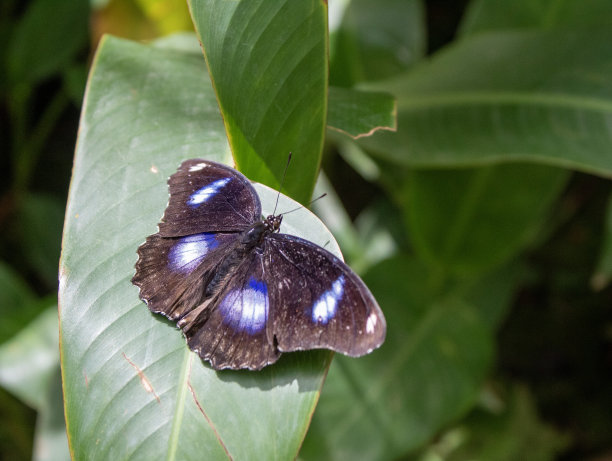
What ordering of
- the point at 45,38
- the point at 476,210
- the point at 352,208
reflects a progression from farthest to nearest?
the point at 352,208, the point at 45,38, the point at 476,210

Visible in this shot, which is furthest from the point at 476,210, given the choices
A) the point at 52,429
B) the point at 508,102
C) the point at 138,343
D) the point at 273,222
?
the point at 52,429

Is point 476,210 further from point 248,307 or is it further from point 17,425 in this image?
point 17,425

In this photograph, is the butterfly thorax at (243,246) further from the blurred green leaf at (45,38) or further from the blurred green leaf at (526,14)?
the blurred green leaf at (45,38)

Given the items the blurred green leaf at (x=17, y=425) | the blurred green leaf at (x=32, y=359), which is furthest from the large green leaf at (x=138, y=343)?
the blurred green leaf at (x=17, y=425)

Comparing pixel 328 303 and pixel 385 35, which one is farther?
pixel 385 35

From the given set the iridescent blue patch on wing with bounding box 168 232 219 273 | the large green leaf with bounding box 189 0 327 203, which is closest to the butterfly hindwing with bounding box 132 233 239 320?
the iridescent blue patch on wing with bounding box 168 232 219 273

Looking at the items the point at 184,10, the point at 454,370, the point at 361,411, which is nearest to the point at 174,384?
the point at 361,411
